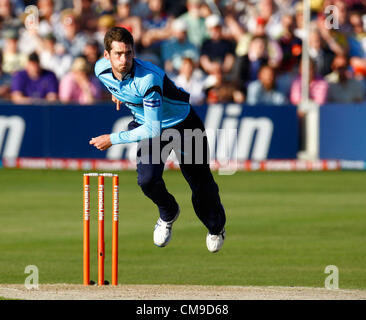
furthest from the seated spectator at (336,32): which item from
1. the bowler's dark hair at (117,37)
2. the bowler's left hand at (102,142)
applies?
the bowler's dark hair at (117,37)

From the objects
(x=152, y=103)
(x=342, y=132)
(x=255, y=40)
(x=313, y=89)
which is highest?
(x=255, y=40)

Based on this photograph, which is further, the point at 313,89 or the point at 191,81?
the point at 313,89

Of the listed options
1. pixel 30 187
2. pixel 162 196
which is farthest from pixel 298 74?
pixel 162 196

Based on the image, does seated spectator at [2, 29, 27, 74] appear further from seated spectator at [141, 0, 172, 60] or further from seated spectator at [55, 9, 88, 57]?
seated spectator at [141, 0, 172, 60]

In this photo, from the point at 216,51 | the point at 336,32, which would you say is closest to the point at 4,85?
the point at 216,51

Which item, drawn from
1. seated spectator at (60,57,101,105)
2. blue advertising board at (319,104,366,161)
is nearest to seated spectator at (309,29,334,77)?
blue advertising board at (319,104,366,161)

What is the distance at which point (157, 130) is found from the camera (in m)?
10.3

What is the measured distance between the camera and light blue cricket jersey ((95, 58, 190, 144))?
33.1ft

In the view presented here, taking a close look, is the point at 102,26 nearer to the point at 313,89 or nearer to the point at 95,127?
the point at 95,127

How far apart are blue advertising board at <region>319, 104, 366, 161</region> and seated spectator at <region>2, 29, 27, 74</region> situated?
6.67 metres

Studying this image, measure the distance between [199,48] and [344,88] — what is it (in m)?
3.43

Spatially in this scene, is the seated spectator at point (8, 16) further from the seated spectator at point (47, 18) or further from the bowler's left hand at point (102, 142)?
the bowler's left hand at point (102, 142)

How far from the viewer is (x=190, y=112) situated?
10859mm

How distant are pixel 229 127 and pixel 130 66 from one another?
12778 millimetres
